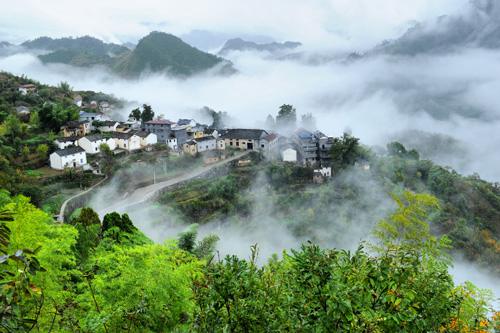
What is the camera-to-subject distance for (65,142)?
43094 millimetres

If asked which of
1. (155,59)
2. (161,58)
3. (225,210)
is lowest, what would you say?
(225,210)

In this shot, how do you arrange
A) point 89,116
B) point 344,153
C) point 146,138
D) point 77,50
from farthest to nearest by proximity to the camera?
point 77,50 < point 89,116 < point 344,153 < point 146,138

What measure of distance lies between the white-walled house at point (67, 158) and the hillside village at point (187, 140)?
1096mm

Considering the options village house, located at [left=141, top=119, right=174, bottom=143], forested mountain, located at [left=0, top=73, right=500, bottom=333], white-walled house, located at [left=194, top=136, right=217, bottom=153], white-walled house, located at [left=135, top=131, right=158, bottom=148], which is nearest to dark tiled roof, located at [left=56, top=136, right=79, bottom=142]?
forested mountain, located at [left=0, top=73, right=500, bottom=333]

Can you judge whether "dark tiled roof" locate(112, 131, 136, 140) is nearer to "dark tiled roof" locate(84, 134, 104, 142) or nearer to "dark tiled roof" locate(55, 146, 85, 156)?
"dark tiled roof" locate(84, 134, 104, 142)

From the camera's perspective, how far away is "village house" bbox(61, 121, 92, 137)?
47.7 metres

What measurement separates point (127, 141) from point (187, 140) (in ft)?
25.7

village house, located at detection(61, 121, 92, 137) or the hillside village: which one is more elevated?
village house, located at detection(61, 121, 92, 137)

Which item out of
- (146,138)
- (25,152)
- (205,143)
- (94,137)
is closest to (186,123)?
(205,143)

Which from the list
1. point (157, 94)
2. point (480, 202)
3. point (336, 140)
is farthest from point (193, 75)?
point (480, 202)

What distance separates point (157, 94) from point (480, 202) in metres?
91.4

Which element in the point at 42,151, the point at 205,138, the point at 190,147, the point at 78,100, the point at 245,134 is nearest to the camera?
the point at 42,151

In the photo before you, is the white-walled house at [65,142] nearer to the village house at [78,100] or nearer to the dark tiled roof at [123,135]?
the dark tiled roof at [123,135]

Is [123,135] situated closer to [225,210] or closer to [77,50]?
[225,210]
